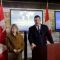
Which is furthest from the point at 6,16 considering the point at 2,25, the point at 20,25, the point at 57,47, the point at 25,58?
the point at 57,47

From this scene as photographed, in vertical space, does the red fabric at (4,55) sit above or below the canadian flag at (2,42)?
below

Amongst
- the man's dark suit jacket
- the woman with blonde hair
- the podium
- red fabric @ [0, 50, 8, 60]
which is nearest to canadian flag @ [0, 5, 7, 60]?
red fabric @ [0, 50, 8, 60]

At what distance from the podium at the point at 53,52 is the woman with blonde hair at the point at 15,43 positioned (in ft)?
5.12

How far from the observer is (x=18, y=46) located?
4406 millimetres

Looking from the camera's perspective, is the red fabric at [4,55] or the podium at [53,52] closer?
the podium at [53,52]

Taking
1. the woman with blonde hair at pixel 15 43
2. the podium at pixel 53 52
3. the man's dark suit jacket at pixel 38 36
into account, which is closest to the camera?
the podium at pixel 53 52

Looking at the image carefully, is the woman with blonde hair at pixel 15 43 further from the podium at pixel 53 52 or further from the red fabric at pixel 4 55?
the podium at pixel 53 52

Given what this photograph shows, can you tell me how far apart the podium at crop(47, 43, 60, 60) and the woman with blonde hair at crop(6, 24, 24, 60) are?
1.56m

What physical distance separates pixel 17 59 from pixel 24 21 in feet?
3.83

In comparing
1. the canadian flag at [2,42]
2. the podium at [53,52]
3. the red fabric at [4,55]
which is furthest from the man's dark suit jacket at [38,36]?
the podium at [53,52]

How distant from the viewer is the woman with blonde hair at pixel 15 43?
14.4 ft

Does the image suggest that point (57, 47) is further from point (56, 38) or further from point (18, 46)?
point (56, 38)

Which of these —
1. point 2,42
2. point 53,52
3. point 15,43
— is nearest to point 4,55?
point 2,42

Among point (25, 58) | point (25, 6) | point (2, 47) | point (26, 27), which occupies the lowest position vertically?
point (25, 58)
